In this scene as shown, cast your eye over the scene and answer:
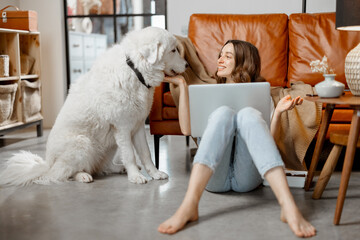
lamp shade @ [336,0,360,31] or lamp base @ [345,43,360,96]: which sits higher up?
lamp shade @ [336,0,360,31]

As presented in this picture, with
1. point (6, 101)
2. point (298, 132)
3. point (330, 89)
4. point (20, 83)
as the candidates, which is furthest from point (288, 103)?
point (20, 83)

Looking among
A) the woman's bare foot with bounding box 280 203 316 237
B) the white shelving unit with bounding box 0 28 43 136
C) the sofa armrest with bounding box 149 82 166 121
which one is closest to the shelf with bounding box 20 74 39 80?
the white shelving unit with bounding box 0 28 43 136

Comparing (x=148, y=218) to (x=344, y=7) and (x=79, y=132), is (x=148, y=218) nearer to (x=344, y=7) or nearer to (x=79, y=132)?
(x=79, y=132)

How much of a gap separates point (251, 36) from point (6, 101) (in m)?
2.01

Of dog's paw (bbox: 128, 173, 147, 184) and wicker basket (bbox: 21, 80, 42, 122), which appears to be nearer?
dog's paw (bbox: 128, 173, 147, 184)

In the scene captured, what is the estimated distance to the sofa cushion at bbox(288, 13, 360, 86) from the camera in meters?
3.03

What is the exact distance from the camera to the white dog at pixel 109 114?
229 cm

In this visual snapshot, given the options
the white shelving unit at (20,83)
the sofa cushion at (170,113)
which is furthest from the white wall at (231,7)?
the sofa cushion at (170,113)

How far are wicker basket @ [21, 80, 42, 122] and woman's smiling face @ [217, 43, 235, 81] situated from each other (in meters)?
2.23

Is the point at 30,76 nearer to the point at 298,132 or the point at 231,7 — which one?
the point at 231,7

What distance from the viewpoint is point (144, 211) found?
1.89 m

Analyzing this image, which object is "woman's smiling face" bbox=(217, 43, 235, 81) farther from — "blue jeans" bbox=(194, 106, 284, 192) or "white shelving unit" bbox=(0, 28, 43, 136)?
"white shelving unit" bbox=(0, 28, 43, 136)

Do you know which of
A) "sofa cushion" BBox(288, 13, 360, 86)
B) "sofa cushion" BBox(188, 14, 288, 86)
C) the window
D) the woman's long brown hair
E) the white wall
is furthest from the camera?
the window

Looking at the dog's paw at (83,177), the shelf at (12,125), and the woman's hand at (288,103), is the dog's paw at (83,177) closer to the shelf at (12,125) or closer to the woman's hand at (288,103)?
the woman's hand at (288,103)
